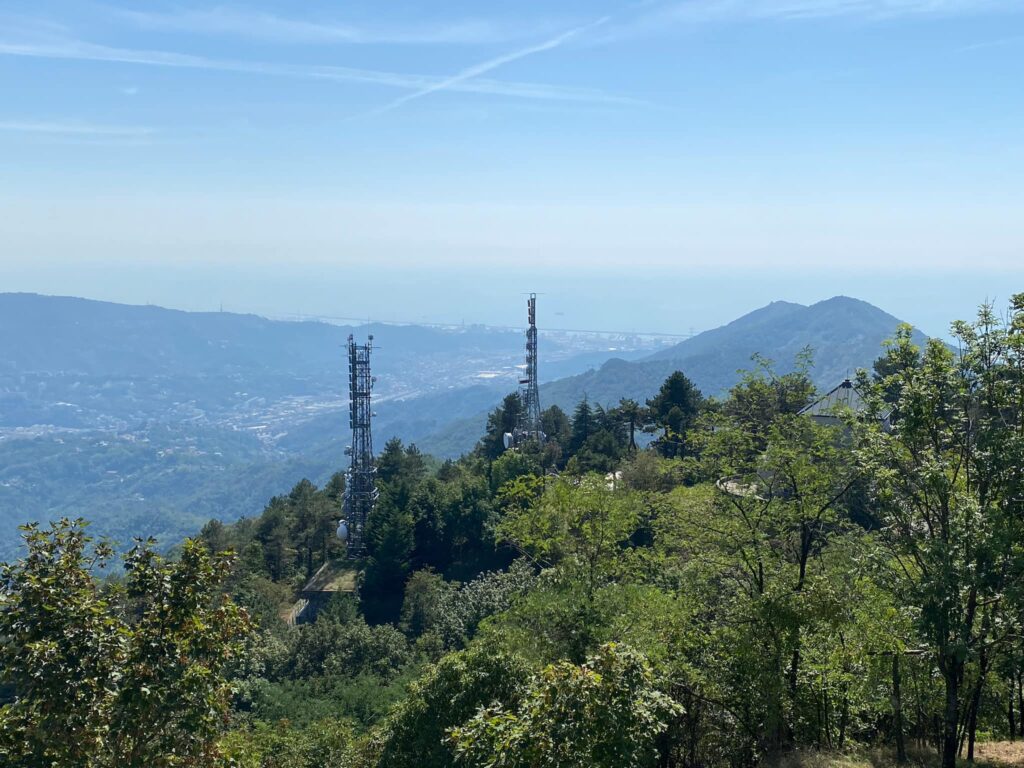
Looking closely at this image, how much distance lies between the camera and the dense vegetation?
8117mm

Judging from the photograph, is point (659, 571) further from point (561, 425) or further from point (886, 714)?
point (561, 425)

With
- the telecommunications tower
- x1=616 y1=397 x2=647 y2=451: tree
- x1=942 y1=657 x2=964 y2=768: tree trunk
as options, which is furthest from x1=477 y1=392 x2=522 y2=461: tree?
x1=942 y1=657 x2=964 y2=768: tree trunk

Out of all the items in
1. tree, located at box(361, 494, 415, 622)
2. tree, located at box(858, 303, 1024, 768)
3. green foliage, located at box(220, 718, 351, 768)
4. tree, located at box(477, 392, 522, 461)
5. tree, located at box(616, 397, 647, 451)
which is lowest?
tree, located at box(361, 494, 415, 622)

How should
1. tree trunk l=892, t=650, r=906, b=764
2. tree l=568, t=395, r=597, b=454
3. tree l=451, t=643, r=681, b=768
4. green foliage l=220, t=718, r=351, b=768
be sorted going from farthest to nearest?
1. tree l=568, t=395, r=597, b=454
2. green foliage l=220, t=718, r=351, b=768
3. tree trunk l=892, t=650, r=906, b=764
4. tree l=451, t=643, r=681, b=768

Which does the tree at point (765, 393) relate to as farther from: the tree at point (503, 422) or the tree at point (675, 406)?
the tree at point (503, 422)

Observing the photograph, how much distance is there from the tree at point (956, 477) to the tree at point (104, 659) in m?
8.17

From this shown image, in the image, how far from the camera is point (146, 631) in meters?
8.63

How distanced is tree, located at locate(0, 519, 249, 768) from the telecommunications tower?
33426 mm

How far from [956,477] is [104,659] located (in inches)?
404

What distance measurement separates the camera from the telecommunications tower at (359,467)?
43.8 m

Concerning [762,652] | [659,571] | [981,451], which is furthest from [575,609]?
[981,451]

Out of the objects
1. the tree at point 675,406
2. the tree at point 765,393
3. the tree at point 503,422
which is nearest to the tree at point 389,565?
the tree at point 675,406

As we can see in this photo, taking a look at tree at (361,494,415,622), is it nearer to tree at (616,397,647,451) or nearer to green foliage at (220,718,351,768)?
tree at (616,397,647,451)

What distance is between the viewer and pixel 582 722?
7730 millimetres
